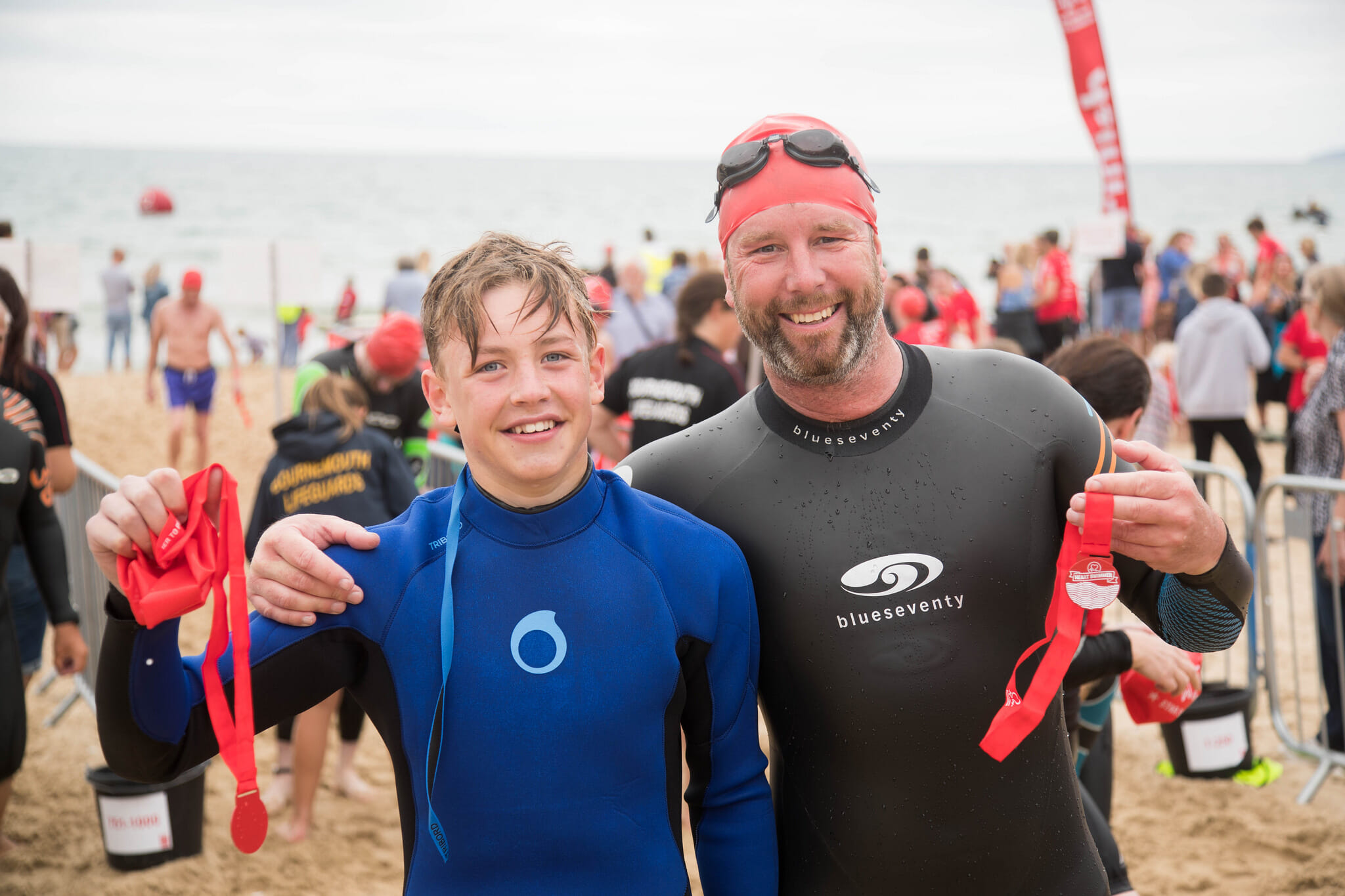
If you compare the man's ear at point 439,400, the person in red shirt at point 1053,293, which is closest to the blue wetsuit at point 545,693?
the man's ear at point 439,400

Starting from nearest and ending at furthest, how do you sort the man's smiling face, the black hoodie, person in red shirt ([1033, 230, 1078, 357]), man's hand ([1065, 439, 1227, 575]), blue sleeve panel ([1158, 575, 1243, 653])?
1. man's hand ([1065, 439, 1227, 575])
2. blue sleeve panel ([1158, 575, 1243, 653])
3. the man's smiling face
4. the black hoodie
5. person in red shirt ([1033, 230, 1078, 357])

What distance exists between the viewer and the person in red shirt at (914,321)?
824 cm

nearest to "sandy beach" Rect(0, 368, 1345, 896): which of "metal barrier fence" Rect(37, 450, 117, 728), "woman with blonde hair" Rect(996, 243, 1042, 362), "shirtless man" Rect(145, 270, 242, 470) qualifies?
"metal barrier fence" Rect(37, 450, 117, 728)

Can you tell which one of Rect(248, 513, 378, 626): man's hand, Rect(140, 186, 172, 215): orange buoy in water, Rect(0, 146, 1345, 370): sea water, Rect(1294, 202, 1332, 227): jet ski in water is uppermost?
Rect(0, 146, 1345, 370): sea water

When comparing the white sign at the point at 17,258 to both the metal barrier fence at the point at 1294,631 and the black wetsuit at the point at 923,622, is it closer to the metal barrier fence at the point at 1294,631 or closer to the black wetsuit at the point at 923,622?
the black wetsuit at the point at 923,622

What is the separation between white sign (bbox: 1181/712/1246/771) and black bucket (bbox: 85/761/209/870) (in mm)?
4438

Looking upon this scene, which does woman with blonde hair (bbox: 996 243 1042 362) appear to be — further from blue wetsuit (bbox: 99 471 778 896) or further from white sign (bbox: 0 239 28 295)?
blue wetsuit (bbox: 99 471 778 896)

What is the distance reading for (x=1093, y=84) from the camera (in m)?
11.9

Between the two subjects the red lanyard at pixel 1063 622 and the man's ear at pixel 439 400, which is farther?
the man's ear at pixel 439 400

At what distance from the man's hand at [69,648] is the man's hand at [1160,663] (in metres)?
3.90

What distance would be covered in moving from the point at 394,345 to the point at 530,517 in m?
4.10

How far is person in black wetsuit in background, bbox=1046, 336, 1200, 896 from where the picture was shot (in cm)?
261

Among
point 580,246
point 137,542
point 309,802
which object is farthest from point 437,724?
point 580,246

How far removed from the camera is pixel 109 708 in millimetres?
1610
